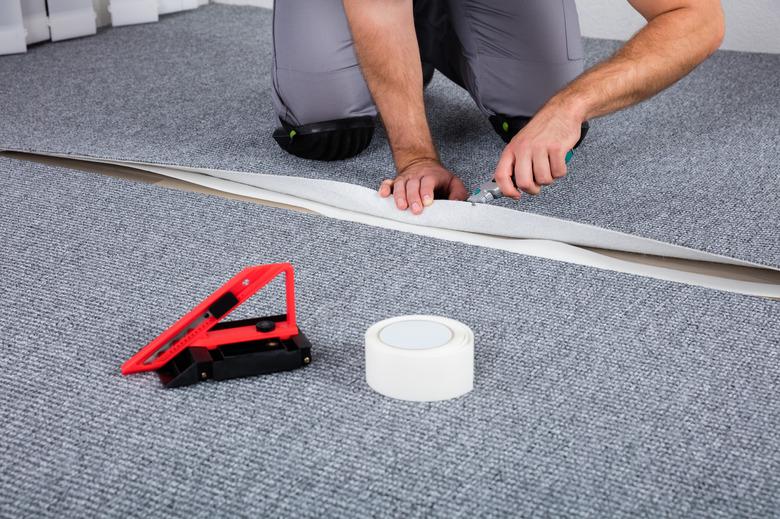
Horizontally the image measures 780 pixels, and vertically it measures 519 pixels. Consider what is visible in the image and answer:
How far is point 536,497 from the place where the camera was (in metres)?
0.83

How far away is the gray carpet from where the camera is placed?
841mm

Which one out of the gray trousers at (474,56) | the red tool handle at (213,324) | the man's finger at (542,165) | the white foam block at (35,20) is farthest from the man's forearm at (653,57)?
the white foam block at (35,20)

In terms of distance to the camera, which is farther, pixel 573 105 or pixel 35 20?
pixel 35 20

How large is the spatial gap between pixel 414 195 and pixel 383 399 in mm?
546

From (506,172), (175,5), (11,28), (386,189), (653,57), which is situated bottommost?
(175,5)

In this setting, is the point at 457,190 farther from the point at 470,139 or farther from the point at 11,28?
the point at 11,28

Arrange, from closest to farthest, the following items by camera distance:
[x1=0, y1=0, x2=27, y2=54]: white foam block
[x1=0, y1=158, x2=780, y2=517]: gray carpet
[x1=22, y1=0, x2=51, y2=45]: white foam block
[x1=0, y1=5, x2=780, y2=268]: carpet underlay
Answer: [x1=0, y1=158, x2=780, y2=517]: gray carpet < [x1=0, y1=5, x2=780, y2=268]: carpet underlay < [x1=0, y1=0, x2=27, y2=54]: white foam block < [x1=22, y1=0, x2=51, y2=45]: white foam block

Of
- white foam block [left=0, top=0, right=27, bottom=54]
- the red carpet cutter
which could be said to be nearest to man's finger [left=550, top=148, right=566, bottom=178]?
the red carpet cutter

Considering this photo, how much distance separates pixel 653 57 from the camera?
1376 mm

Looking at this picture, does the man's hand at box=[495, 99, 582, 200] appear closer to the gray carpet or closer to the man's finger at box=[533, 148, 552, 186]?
the man's finger at box=[533, 148, 552, 186]

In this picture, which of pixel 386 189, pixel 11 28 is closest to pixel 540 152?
pixel 386 189

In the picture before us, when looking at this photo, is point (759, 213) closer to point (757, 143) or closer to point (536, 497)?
point (757, 143)

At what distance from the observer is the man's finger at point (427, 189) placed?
1.45 m

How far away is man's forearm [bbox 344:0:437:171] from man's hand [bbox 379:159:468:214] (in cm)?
5
